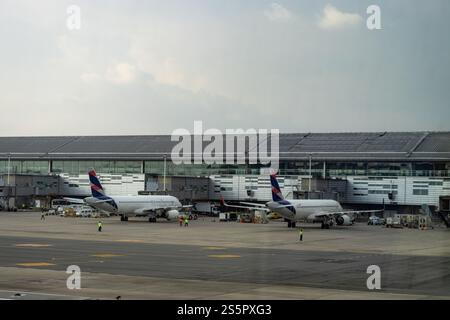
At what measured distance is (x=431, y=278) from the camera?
1628 inches

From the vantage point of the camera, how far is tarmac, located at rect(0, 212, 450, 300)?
34.1 metres

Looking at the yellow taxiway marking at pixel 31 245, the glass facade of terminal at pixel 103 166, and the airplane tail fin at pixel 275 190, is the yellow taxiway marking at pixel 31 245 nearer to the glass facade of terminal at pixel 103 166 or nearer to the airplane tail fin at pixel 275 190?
the airplane tail fin at pixel 275 190

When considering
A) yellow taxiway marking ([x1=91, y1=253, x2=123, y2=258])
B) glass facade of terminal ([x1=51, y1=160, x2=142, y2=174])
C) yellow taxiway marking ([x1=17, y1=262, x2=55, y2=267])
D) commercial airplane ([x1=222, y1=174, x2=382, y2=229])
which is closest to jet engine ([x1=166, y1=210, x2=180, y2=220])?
commercial airplane ([x1=222, y1=174, x2=382, y2=229])

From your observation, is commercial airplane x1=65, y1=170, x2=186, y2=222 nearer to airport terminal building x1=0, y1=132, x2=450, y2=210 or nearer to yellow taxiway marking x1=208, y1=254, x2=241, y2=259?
airport terminal building x1=0, y1=132, x2=450, y2=210

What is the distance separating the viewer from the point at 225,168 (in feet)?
496

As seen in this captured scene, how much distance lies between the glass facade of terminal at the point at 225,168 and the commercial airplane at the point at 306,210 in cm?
1960

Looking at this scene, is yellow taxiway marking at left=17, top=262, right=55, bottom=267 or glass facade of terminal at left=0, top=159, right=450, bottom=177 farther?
glass facade of terminal at left=0, top=159, right=450, bottom=177

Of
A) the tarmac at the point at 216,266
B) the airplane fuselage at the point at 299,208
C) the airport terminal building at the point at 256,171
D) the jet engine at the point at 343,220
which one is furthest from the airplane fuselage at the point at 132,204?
the jet engine at the point at 343,220

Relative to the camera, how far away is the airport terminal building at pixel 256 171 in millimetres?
131163

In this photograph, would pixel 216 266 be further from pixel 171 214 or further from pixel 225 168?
pixel 225 168

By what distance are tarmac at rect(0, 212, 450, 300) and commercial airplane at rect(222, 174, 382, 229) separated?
16996 mm

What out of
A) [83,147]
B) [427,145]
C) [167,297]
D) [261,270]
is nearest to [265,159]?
[427,145]

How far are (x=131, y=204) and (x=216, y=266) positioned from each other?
6864 centimetres
